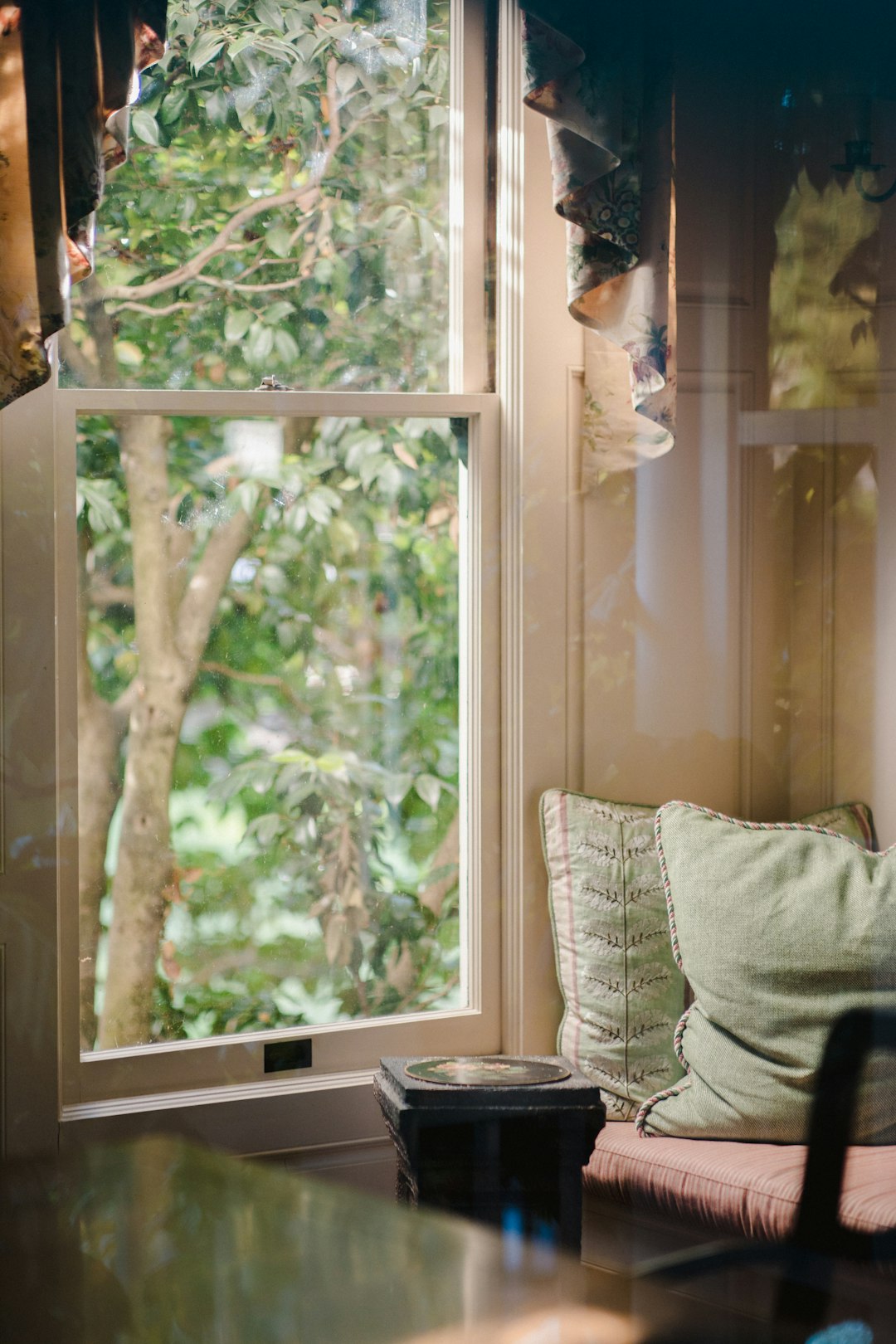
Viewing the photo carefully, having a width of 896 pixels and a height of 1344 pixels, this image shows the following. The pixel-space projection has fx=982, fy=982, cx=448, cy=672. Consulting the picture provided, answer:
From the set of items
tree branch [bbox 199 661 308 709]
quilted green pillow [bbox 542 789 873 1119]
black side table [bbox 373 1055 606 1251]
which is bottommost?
black side table [bbox 373 1055 606 1251]

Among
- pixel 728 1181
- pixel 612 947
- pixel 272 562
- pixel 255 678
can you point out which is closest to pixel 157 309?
pixel 272 562

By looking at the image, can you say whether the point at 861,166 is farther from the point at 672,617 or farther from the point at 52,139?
the point at 52,139

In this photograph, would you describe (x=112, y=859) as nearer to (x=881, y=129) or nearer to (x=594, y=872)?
(x=594, y=872)

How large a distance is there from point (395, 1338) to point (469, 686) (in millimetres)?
601

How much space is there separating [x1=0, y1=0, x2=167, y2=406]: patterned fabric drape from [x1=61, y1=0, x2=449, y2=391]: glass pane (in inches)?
1.8

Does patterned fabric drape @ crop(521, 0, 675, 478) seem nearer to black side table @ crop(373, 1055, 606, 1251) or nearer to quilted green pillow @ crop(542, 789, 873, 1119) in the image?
quilted green pillow @ crop(542, 789, 873, 1119)

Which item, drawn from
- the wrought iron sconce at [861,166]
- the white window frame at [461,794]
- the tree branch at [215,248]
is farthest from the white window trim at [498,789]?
the wrought iron sconce at [861,166]

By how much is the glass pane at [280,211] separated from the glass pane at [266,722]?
69 mm

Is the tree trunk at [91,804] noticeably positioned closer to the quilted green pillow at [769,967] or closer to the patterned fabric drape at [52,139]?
the patterned fabric drape at [52,139]

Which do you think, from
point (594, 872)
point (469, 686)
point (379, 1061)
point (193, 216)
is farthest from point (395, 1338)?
point (193, 216)

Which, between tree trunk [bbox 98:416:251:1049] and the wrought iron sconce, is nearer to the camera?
the wrought iron sconce

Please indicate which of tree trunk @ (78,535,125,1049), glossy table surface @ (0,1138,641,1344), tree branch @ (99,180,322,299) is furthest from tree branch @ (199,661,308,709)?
glossy table surface @ (0,1138,641,1344)

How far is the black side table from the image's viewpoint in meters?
0.89

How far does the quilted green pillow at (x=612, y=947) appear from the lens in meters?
0.99
